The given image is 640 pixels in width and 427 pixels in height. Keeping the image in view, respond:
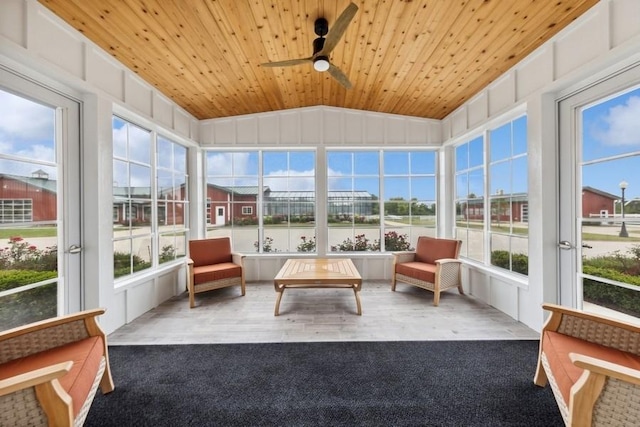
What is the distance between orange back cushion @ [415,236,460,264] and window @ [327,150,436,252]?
0.61 metres

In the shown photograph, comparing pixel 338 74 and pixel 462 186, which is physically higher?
pixel 338 74

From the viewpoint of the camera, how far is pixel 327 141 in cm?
439

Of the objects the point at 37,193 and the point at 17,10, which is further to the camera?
the point at 37,193

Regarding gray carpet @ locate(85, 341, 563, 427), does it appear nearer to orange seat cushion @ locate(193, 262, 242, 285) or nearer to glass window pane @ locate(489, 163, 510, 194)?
orange seat cushion @ locate(193, 262, 242, 285)

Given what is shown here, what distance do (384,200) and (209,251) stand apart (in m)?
3.09

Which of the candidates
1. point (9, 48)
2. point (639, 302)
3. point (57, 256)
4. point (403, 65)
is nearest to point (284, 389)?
point (57, 256)

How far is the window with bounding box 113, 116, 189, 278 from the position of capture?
113 inches

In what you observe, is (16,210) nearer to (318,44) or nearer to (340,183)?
(318,44)

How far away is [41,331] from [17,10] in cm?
→ 222

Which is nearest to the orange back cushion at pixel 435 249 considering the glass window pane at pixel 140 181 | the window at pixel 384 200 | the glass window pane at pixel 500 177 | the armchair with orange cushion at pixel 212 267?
the window at pixel 384 200

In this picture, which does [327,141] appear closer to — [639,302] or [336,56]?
[336,56]

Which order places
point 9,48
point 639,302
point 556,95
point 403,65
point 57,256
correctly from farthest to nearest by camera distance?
point 403,65 → point 556,95 → point 57,256 → point 639,302 → point 9,48

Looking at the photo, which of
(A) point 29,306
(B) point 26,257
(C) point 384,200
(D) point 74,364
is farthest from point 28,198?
(C) point 384,200

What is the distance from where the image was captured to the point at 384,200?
4.62 meters
